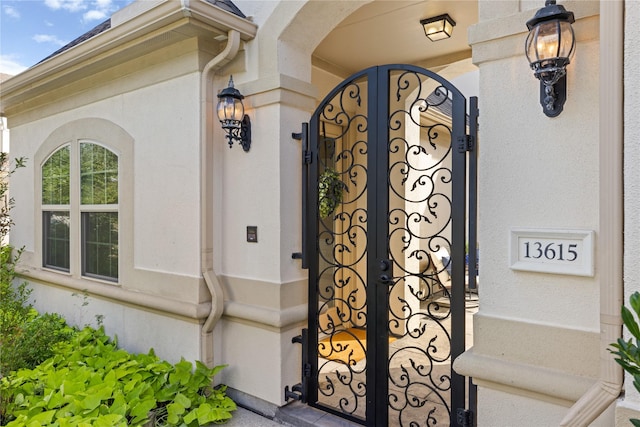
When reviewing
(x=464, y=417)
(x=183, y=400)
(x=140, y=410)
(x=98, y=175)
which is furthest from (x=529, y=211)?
(x=98, y=175)

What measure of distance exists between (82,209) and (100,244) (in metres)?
0.53

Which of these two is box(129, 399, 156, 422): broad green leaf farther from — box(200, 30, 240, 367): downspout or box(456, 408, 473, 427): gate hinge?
box(456, 408, 473, 427): gate hinge

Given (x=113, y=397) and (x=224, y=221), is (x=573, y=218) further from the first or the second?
(x=113, y=397)

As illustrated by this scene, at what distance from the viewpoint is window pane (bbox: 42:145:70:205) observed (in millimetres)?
5023

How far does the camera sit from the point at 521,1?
2.16 metres

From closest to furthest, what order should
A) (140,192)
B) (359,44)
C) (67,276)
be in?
1. (140,192)
2. (359,44)
3. (67,276)

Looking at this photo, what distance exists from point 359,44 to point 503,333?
3.19 metres

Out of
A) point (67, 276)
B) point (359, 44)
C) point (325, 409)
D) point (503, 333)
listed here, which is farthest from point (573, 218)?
point (67, 276)

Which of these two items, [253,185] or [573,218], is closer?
[573,218]

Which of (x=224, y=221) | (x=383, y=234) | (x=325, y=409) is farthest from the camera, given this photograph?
(x=224, y=221)

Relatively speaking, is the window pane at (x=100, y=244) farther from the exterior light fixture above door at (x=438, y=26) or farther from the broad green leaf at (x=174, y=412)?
the exterior light fixture above door at (x=438, y=26)

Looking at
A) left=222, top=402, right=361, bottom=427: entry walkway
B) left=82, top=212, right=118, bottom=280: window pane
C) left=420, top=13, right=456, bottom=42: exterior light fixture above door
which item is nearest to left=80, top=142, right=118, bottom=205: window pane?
left=82, top=212, right=118, bottom=280: window pane

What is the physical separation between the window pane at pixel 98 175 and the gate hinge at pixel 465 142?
11.2ft

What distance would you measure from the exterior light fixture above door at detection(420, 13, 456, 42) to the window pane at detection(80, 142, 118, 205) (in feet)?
10.6
